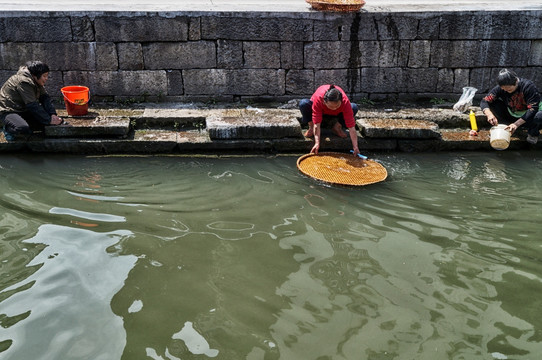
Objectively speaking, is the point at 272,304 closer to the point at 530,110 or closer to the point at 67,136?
the point at 67,136

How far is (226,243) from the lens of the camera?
4.62m

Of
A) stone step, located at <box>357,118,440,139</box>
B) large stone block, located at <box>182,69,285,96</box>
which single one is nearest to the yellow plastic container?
stone step, located at <box>357,118,440,139</box>

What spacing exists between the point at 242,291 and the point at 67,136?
4069 mm

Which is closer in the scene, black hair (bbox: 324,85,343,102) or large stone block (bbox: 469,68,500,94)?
black hair (bbox: 324,85,343,102)

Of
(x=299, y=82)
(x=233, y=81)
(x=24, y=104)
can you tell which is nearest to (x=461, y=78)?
(x=299, y=82)

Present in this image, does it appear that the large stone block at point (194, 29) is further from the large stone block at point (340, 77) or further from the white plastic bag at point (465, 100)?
the white plastic bag at point (465, 100)

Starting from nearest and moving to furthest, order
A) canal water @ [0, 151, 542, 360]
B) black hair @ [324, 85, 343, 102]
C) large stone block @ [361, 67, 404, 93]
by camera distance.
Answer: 1. canal water @ [0, 151, 542, 360]
2. black hair @ [324, 85, 343, 102]
3. large stone block @ [361, 67, 404, 93]

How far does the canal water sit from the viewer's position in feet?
11.3

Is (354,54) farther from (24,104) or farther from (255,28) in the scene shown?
(24,104)

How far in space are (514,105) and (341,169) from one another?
9.92ft

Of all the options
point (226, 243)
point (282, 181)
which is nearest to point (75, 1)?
point (282, 181)

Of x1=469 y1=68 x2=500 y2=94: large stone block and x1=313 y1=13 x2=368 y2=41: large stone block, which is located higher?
x1=313 y1=13 x2=368 y2=41: large stone block

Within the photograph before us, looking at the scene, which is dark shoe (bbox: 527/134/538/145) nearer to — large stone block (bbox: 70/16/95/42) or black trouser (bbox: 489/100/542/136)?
black trouser (bbox: 489/100/542/136)

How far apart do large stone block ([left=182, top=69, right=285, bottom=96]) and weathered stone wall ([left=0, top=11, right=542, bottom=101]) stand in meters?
0.02
